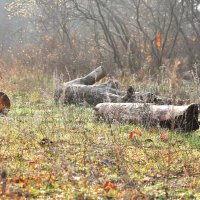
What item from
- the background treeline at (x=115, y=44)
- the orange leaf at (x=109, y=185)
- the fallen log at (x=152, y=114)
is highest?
the background treeline at (x=115, y=44)

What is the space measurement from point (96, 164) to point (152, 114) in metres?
2.84

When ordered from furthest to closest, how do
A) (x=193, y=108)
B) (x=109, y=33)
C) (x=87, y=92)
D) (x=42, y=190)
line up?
(x=109, y=33), (x=87, y=92), (x=193, y=108), (x=42, y=190)

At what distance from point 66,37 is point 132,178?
1892 centimetres

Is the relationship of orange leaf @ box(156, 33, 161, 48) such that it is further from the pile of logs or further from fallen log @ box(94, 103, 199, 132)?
fallen log @ box(94, 103, 199, 132)

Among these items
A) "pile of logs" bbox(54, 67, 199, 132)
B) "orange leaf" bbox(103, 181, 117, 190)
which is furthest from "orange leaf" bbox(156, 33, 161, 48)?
"orange leaf" bbox(103, 181, 117, 190)

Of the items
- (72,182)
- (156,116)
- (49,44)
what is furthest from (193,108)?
(49,44)

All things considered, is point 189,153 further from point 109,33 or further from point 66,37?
point 66,37

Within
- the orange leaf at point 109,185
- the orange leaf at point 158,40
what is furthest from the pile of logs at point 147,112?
the orange leaf at point 158,40

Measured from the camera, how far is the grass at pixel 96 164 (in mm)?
4613

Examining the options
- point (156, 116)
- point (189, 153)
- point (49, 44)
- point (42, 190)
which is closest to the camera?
point (42, 190)

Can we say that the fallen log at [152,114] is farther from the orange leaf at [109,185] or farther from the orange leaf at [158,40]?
the orange leaf at [158,40]

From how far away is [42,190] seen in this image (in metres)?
4.61

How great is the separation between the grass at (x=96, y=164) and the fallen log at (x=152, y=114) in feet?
0.69

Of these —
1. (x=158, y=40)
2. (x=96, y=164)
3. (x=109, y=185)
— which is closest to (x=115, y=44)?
(x=158, y=40)
